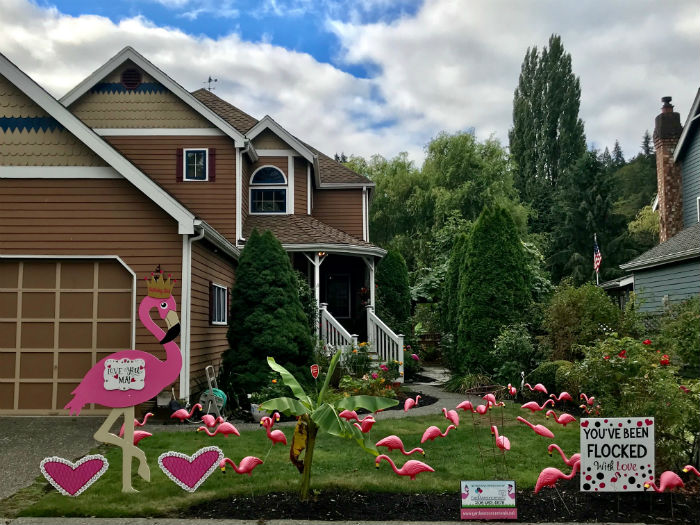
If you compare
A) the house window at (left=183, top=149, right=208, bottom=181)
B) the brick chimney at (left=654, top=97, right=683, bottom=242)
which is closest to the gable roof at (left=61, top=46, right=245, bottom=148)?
the house window at (left=183, top=149, right=208, bottom=181)

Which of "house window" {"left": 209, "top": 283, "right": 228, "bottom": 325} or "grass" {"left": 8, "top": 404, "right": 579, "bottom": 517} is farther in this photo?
"house window" {"left": 209, "top": 283, "right": 228, "bottom": 325}

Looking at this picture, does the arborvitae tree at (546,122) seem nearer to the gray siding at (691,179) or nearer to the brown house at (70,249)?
the gray siding at (691,179)

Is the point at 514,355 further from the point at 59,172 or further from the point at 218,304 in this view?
the point at 59,172

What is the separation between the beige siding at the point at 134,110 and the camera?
1475 centimetres

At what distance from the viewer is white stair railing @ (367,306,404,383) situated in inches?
590

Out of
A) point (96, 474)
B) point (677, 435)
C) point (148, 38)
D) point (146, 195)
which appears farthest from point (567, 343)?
point (148, 38)

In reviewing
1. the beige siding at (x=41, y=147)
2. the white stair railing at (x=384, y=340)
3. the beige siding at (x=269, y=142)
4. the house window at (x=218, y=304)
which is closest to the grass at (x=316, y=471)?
the house window at (x=218, y=304)

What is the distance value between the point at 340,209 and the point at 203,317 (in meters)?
9.02

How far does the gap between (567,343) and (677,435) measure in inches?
259

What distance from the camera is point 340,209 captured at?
20.0 m

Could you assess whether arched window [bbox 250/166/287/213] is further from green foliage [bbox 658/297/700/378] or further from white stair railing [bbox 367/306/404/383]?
green foliage [bbox 658/297/700/378]

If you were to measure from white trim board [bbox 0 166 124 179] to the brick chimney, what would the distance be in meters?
18.4

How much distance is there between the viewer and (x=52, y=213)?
33.7 feet

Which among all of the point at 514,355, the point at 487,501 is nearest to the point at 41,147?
the point at 487,501
